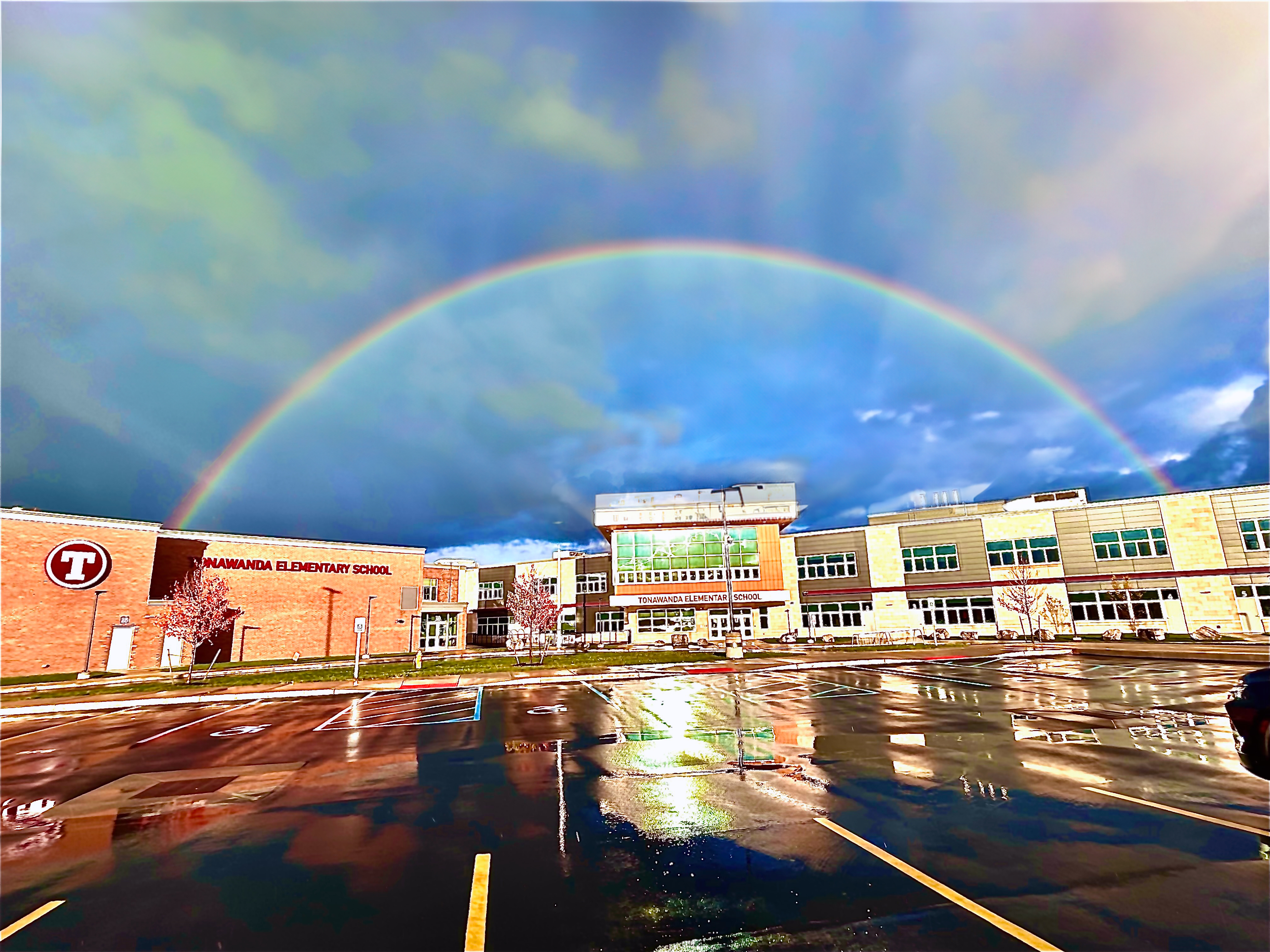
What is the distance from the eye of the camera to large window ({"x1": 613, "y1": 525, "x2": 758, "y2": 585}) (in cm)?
6050

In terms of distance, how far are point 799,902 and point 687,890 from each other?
3.48ft

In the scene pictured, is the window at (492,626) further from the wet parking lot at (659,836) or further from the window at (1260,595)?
the window at (1260,595)

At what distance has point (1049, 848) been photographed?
664 cm

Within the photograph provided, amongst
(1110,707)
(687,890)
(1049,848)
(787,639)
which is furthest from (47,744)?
(787,639)

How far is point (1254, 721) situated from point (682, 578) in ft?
180

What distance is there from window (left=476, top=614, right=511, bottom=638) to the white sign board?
1890 centimetres

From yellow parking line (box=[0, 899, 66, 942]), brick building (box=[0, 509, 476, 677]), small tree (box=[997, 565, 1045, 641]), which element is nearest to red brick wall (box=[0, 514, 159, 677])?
brick building (box=[0, 509, 476, 677])

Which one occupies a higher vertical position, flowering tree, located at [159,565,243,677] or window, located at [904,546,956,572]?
window, located at [904,546,956,572]

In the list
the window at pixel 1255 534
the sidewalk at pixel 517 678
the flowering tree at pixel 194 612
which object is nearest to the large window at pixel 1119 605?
the window at pixel 1255 534

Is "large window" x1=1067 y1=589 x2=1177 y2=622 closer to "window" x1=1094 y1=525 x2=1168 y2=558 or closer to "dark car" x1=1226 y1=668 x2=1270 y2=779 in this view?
"window" x1=1094 y1=525 x2=1168 y2=558

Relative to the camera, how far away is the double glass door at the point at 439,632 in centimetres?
5997

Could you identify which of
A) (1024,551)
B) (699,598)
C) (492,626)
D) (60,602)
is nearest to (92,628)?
(60,602)

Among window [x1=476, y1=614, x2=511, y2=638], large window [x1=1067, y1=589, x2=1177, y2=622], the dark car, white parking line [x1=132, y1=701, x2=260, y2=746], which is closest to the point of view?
the dark car

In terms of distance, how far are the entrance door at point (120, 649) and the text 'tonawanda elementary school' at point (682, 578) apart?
0.32ft
